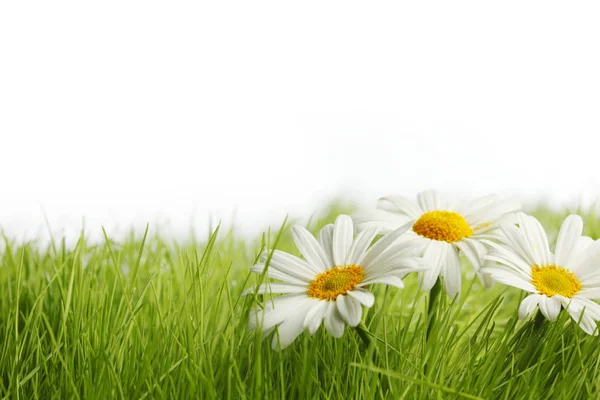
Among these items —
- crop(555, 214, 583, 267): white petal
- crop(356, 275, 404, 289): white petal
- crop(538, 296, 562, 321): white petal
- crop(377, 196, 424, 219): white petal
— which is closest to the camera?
crop(356, 275, 404, 289): white petal

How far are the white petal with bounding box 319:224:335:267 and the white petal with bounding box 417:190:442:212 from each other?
8.0 inches

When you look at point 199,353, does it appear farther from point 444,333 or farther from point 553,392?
point 553,392

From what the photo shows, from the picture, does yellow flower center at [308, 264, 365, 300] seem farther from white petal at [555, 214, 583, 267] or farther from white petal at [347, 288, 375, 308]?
white petal at [555, 214, 583, 267]

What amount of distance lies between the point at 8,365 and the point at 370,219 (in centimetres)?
63

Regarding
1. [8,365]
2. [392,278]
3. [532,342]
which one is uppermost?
[392,278]

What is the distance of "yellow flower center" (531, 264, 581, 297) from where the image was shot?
85 cm

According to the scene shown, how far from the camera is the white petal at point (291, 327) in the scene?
746 mm

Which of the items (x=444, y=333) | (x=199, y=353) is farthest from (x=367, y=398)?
(x=199, y=353)

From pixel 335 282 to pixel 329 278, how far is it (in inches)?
0.6

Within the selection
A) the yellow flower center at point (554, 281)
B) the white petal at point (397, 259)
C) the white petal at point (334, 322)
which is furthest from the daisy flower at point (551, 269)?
the white petal at point (334, 322)

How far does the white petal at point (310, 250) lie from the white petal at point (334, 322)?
4.1 inches

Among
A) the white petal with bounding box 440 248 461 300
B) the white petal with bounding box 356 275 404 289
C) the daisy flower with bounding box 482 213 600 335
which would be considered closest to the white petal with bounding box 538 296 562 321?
the daisy flower with bounding box 482 213 600 335

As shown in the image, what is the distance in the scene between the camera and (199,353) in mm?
944

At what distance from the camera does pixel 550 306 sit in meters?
0.82
